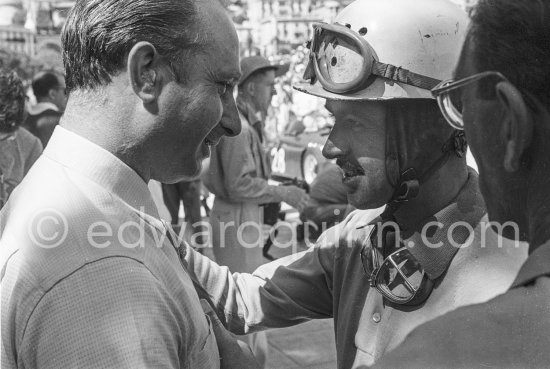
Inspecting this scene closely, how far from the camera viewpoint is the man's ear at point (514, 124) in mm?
1007

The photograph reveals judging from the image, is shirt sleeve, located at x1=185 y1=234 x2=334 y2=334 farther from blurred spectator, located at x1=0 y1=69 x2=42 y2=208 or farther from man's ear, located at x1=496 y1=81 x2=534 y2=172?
blurred spectator, located at x1=0 y1=69 x2=42 y2=208

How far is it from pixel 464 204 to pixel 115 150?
1014 millimetres

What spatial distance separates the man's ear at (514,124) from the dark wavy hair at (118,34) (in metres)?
0.75

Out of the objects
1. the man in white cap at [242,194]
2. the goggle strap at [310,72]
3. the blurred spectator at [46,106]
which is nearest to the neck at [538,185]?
the goggle strap at [310,72]

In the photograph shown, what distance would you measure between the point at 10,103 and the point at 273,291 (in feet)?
7.89

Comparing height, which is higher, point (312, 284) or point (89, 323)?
point (89, 323)

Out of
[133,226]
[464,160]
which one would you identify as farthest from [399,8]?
[133,226]

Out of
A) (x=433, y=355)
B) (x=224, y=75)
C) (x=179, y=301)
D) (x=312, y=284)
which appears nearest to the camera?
(x=433, y=355)

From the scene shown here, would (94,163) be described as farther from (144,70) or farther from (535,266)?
(535,266)

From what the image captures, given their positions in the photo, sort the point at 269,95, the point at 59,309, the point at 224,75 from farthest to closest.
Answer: the point at 269,95 < the point at 224,75 < the point at 59,309

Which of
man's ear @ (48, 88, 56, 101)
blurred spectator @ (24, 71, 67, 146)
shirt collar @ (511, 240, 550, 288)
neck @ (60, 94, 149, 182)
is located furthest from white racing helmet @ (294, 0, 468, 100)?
man's ear @ (48, 88, 56, 101)

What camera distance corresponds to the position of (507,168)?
1069 mm

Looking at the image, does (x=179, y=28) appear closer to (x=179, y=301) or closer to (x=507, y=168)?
(x=179, y=301)

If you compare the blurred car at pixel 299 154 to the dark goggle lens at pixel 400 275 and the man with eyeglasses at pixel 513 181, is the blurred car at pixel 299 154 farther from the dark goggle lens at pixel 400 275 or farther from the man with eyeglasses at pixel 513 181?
the man with eyeglasses at pixel 513 181
